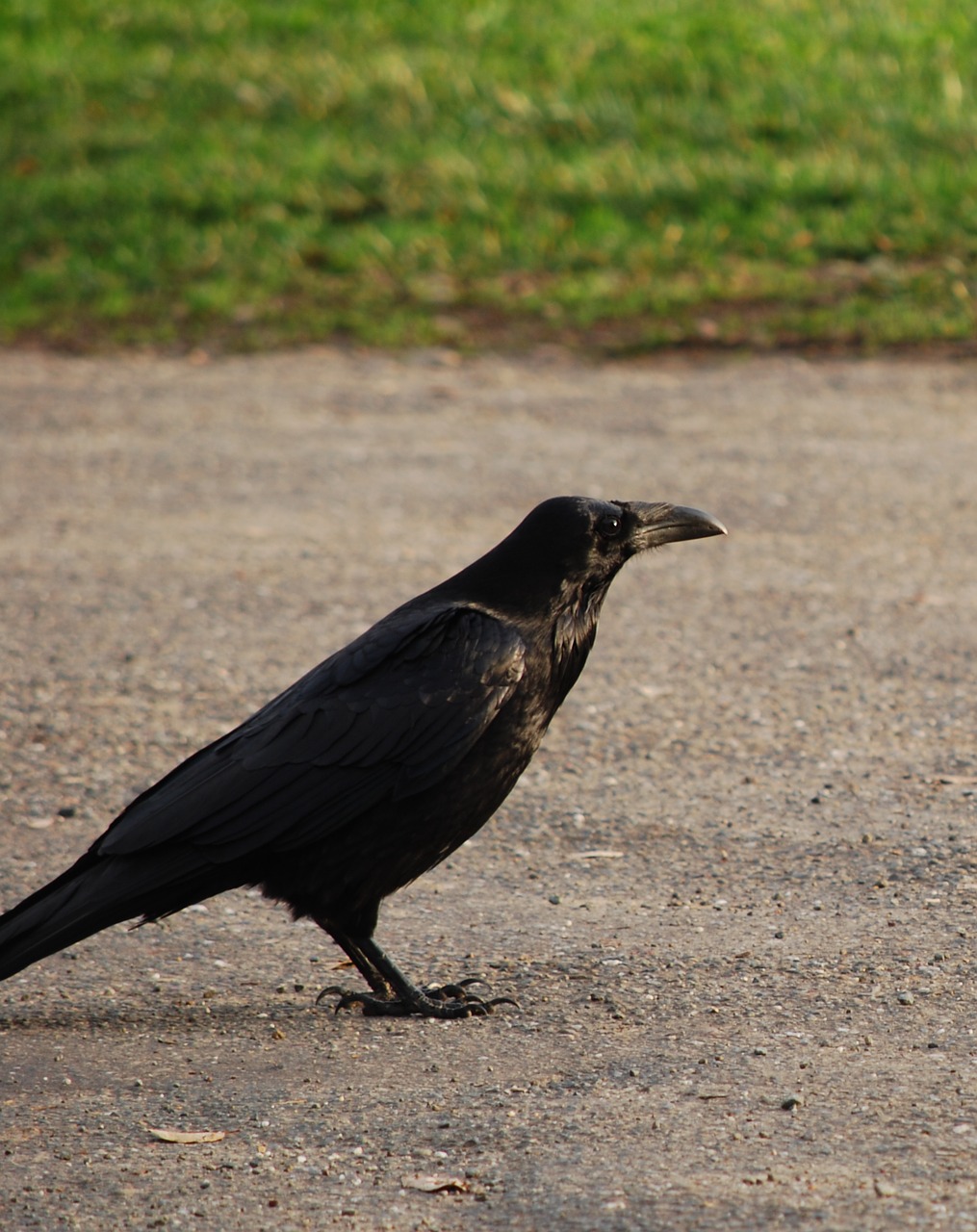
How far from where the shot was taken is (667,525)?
14.9 ft

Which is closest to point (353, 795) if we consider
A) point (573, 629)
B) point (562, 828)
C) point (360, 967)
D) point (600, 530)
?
point (360, 967)

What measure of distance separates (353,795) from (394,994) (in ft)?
1.61

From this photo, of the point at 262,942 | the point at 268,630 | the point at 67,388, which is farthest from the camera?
the point at 67,388

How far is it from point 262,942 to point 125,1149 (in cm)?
107

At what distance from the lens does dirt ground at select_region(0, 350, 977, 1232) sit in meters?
3.27

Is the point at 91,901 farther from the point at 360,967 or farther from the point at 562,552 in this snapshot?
the point at 562,552

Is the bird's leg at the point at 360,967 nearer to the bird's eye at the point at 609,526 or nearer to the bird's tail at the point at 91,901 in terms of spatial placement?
the bird's tail at the point at 91,901

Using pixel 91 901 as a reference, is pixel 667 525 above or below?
above

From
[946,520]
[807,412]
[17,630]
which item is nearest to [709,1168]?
[17,630]

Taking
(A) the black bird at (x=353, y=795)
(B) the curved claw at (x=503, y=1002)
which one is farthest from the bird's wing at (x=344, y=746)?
(B) the curved claw at (x=503, y=1002)

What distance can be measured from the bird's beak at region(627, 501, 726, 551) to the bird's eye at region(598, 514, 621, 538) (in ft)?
0.25

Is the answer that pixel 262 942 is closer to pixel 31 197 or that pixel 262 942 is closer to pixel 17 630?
pixel 17 630

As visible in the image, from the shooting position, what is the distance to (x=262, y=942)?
4.43 m

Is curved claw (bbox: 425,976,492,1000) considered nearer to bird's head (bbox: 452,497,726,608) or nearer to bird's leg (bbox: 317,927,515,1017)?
bird's leg (bbox: 317,927,515,1017)
